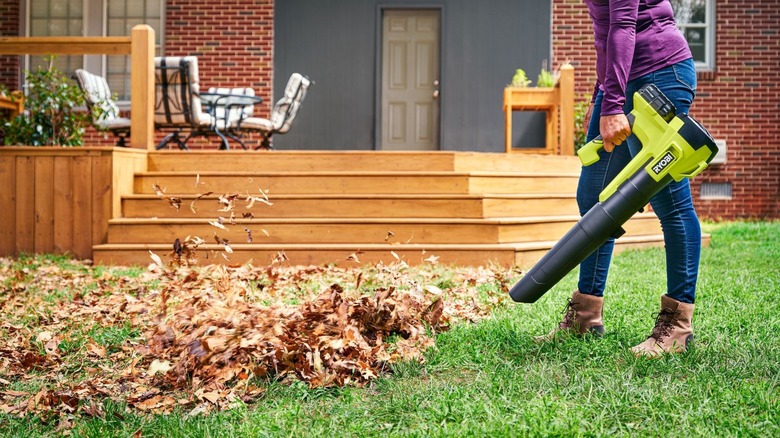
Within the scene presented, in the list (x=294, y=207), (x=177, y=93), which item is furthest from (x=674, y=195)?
(x=177, y=93)

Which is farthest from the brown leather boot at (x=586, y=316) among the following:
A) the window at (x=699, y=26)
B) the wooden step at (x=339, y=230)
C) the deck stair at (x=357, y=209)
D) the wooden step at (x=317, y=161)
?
the window at (x=699, y=26)

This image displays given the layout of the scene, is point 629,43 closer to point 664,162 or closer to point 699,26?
point 664,162

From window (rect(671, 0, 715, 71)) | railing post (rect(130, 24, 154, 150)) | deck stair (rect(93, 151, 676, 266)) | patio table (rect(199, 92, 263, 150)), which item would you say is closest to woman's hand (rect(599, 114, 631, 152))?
deck stair (rect(93, 151, 676, 266))

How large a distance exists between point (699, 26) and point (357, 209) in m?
6.88

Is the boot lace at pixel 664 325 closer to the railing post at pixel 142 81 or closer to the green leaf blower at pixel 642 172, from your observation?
the green leaf blower at pixel 642 172

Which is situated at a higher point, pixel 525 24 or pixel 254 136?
pixel 525 24

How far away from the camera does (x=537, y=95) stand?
30.3 feet

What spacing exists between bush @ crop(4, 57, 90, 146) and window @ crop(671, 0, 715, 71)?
788 cm

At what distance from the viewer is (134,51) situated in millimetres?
6961

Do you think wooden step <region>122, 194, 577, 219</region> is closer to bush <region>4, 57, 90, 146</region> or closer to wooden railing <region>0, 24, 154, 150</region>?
wooden railing <region>0, 24, 154, 150</region>

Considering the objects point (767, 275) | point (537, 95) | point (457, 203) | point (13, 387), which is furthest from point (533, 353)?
→ point (537, 95)

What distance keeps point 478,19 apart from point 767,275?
23.2 ft

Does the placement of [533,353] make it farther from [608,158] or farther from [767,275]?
[767,275]

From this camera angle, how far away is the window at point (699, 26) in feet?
36.2
